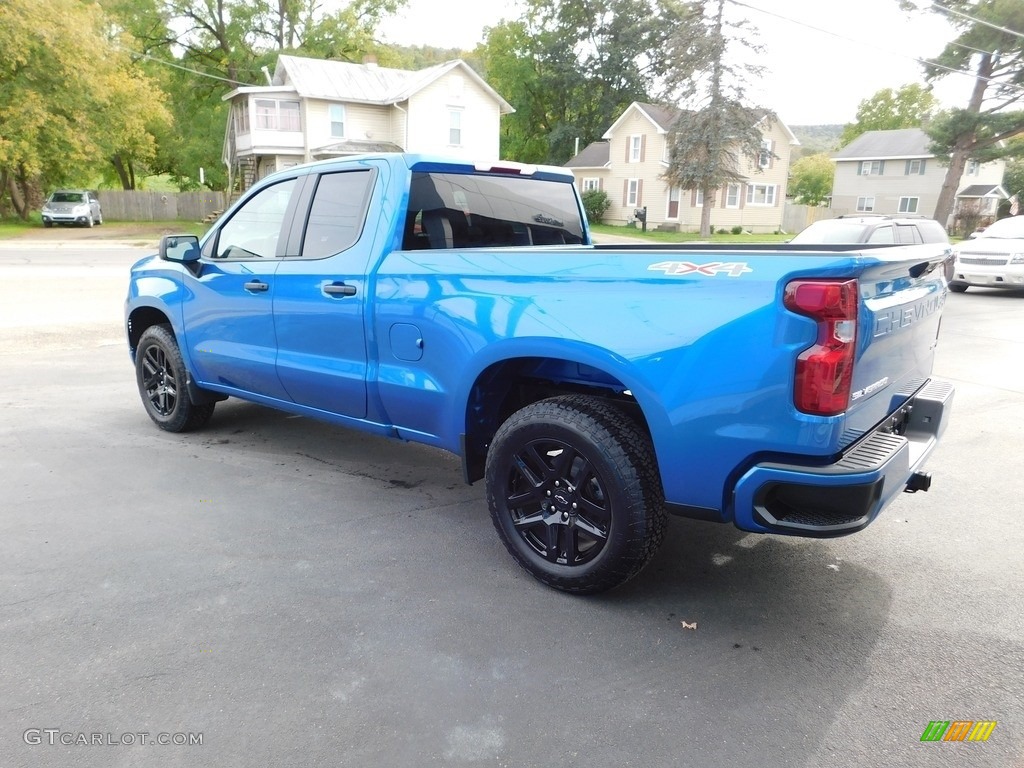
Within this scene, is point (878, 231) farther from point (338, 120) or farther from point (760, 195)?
point (760, 195)

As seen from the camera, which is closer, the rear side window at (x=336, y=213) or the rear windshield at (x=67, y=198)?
the rear side window at (x=336, y=213)

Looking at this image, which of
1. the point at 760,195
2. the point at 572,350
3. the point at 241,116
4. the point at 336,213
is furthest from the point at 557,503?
the point at 760,195

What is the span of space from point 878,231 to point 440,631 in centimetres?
1158

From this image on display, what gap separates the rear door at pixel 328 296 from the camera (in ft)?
13.4

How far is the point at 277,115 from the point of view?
3819 cm

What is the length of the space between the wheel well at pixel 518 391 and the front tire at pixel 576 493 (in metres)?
0.14

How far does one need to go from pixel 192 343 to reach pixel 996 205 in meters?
59.1

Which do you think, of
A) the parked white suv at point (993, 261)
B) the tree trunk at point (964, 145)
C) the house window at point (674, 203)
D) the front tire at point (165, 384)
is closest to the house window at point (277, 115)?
the house window at point (674, 203)

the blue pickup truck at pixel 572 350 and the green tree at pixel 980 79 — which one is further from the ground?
the green tree at pixel 980 79

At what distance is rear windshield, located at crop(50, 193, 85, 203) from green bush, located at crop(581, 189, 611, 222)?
27.3m

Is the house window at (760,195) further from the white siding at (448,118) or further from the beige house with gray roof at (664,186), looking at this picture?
the white siding at (448,118)

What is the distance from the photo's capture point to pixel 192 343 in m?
5.30

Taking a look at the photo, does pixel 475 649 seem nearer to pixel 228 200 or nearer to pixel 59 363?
pixel 59 363

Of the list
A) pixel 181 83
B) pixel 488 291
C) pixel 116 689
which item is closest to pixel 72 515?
pixel 116 689
